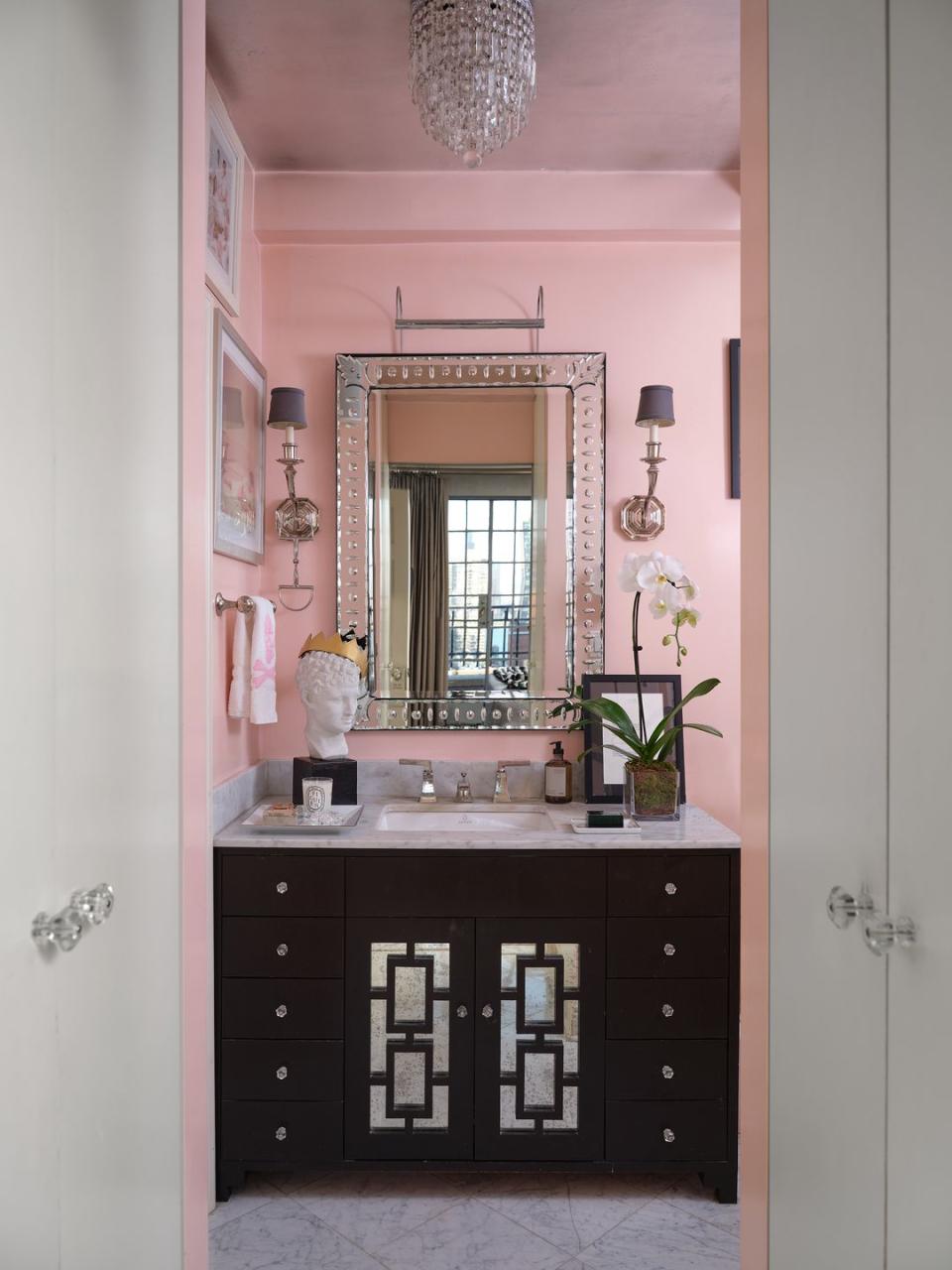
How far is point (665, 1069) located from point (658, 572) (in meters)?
1.26

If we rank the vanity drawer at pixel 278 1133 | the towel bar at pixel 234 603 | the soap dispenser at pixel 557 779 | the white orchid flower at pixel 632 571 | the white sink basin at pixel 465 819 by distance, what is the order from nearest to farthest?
the vanity drawer at pixel 278 1133 < the towel bar at pixel 234 603 < the white orchid flower at pixel 632 571 < the white sink basin at pixel 465 819 < the soap dispenser at pixel 557 779

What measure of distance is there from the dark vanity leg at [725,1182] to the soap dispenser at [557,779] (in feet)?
3.28

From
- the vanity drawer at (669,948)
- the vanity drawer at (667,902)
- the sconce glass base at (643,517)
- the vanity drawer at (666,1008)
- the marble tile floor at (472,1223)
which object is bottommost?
the marble tile floor at (472,1223)

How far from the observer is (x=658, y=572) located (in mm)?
2369

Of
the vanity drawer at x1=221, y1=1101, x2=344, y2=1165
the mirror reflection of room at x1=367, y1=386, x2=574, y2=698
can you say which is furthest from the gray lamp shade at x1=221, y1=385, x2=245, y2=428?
the vanity drawer at x1=221, y1=1101, x2=344, y2=1165

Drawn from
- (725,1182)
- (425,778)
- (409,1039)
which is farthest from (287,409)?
(725,1182)

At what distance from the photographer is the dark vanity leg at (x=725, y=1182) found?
2168mm

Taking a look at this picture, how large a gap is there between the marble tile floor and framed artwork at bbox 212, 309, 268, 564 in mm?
1633

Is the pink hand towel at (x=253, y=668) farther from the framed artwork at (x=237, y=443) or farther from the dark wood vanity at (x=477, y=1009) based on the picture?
the dark wood vanity at (x=477, y=1009)

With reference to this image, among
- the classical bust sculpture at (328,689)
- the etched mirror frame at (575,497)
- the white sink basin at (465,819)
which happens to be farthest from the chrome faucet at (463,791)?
the classical bust sculpture at (328,689)

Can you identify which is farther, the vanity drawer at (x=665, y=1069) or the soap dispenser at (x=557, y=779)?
the soap dispenser at (x=557, y=779)
